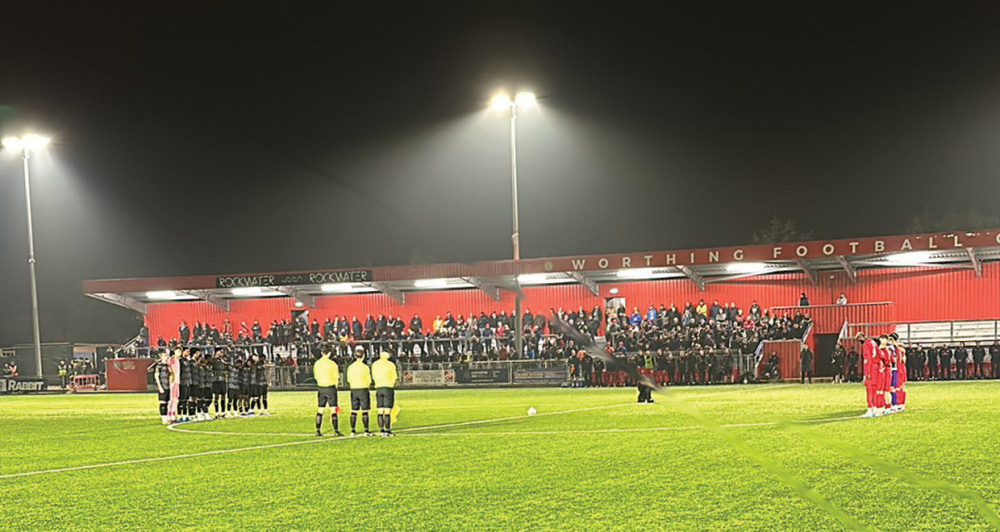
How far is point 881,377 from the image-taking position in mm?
19922

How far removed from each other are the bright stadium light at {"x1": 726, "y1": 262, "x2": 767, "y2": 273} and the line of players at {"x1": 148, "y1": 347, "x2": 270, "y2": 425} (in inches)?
992

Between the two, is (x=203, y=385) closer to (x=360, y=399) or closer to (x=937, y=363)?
(x=360, y=399)

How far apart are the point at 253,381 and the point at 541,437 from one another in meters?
11.8

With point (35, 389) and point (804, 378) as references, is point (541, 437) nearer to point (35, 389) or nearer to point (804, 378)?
point (804, 378)

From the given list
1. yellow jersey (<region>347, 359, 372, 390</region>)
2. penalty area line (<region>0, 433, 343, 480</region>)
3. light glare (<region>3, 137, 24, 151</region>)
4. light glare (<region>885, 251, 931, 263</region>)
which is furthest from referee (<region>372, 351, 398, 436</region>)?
light glare (<region>3, 137, 24, 151</region>)

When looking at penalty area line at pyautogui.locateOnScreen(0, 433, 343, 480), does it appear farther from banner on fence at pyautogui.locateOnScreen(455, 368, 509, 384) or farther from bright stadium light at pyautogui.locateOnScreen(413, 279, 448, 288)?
bright stadium light at pyautogui.locateOnScreen(413, 279, 448, 288)

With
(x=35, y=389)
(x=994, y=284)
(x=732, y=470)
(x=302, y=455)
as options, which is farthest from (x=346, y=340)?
(x=732, y=470)

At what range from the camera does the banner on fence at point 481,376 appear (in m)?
43.9

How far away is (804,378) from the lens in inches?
1576

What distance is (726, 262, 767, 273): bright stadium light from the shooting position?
Answer: 45375 millimetres

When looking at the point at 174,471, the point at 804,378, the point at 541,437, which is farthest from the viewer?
the point at 804,378

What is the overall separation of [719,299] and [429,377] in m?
14.5

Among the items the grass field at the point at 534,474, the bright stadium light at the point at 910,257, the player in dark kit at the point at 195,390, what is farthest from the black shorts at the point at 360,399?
the bright stadium light at the point at 910,257

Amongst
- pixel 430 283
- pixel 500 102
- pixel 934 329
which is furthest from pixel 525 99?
pixel 934 329
